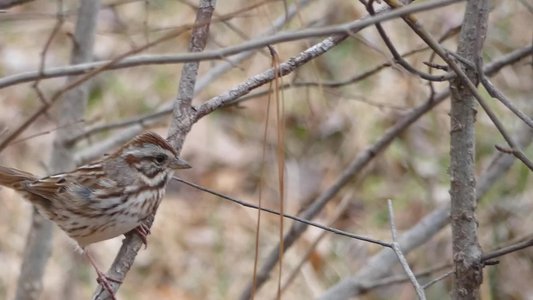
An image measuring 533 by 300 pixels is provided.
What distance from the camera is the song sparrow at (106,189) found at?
2.85m

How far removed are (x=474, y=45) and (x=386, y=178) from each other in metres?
3.55

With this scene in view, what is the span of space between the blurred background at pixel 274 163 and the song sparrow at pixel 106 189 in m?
1.42

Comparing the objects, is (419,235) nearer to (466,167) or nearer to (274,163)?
(466,167)

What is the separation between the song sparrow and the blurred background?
142 cm

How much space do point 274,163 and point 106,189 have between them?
2.82 meters

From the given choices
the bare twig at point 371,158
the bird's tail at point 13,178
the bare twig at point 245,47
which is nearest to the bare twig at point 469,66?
the bare twig at point 245,47

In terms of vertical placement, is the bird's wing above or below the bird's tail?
below

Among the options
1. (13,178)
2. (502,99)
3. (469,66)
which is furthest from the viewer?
(13,178)

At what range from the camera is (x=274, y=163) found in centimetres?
583

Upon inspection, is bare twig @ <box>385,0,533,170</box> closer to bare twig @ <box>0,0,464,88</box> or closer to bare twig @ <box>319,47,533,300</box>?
bare twig @ <box>0,0,464,88</box>

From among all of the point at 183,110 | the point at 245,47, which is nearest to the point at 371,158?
the point at 183,110

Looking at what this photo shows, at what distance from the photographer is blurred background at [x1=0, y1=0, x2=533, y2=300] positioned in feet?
16.8

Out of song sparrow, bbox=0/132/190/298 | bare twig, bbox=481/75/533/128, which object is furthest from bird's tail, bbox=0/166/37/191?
bare twig, bbox=481/75/533/128

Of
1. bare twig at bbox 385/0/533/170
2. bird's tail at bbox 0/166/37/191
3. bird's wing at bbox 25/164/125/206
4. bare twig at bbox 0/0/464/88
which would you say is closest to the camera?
bare twig at bbox 0/0/464/88
